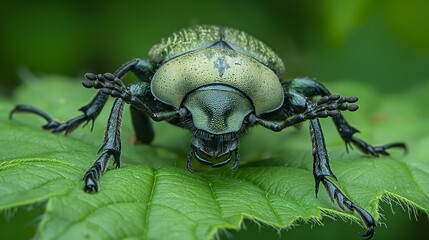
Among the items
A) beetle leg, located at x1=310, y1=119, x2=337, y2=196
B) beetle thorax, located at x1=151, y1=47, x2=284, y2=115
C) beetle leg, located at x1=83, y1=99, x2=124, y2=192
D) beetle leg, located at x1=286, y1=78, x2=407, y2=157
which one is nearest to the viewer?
beetle leg, located at x1=83, y1=99, x2=124, y2=192

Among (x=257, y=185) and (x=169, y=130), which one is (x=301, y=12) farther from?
(x=257, y=185)

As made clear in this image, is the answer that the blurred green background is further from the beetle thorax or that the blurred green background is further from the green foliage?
the beetle thorax

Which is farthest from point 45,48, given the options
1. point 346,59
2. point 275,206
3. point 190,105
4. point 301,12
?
point 275,206

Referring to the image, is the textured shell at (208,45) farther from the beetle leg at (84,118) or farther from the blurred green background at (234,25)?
the blurred green background at (234,25)

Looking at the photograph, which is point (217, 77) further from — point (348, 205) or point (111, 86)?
point (348, 205)

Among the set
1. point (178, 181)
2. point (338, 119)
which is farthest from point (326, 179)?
point (338, 119)

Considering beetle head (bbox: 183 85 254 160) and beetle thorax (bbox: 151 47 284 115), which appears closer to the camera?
beetle head (bbox: 183 85 254 160)

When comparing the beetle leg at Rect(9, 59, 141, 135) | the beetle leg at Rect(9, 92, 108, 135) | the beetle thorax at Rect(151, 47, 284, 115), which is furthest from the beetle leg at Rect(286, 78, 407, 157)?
the beetle leg at Rect(9, 92, 108, 135)
